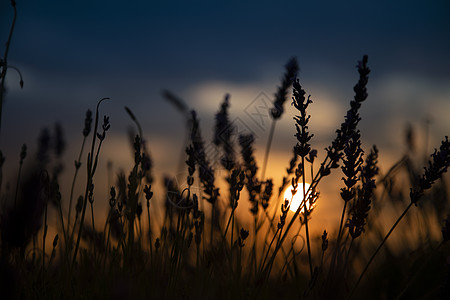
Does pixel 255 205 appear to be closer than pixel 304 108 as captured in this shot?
No

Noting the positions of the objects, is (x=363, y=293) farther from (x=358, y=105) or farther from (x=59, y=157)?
(x=59, y=157)

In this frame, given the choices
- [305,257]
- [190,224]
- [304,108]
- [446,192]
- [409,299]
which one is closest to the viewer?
[304,108]

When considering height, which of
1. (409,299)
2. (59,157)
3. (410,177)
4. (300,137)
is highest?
(59,157)

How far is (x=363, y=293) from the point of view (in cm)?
226

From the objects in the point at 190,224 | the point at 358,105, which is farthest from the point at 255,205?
the point at 358,105

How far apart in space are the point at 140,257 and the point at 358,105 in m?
1.15

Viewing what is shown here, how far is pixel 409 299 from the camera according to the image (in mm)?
2178

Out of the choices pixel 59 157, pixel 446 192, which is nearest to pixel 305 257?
pixel 446 192

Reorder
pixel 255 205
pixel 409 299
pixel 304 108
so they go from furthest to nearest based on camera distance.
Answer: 1. pixel 409 299
2. pixel 255 205
3. pixel 304 108

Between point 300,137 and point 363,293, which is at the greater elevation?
point 300,137

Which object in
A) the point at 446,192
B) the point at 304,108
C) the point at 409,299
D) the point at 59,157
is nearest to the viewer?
the point at 304,108

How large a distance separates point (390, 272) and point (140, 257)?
4.64 feet

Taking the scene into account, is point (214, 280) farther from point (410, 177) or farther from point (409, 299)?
point (410, 177)

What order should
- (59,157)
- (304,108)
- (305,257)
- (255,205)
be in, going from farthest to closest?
(59,157) → (305,257) → (255,205) → (304,108)
